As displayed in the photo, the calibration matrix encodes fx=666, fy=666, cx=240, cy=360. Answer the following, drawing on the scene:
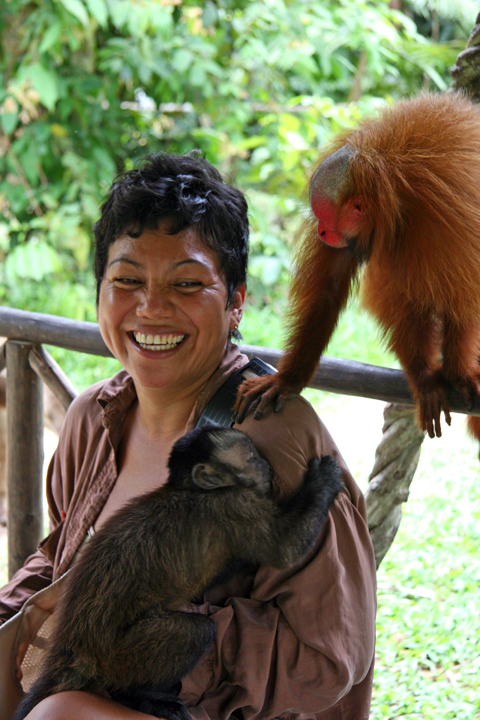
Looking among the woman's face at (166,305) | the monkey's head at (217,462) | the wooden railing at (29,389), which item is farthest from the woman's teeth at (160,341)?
the wooden railing at (29,389)

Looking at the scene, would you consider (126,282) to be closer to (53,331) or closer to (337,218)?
(337,218)

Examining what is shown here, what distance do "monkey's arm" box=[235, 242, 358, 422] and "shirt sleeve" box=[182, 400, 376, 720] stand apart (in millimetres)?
378

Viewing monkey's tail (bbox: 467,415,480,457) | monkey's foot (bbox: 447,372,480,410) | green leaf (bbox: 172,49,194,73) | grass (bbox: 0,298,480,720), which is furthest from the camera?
green leaf (bbox: 172,49,194,73)

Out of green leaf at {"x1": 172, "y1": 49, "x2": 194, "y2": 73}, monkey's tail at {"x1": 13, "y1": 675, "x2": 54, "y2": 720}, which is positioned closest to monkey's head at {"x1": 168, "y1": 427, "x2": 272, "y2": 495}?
monkey's tail at {"x1": 13, "y1": 675, "x2": 54, "y2": 720}

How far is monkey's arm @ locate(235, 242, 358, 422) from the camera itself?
65.9 inches

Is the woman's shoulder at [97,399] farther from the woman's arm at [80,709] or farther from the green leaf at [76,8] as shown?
the green leaf at [76,8]

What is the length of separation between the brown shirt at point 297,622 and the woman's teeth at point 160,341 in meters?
0.24

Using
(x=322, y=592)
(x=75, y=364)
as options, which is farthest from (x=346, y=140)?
(x=75, y=364)

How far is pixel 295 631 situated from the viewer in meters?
1.22

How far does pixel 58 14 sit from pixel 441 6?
3007 millimetres

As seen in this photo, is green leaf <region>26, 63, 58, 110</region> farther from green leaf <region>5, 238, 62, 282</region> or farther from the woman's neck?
the woman's neck

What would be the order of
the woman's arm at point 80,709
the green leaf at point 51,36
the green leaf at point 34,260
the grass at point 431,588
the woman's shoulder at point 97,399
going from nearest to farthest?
the woman's arm at point 80,709 → the woman's shoulder at point 97,399 → the grass at point 431,588 → the green leaf at point 51,36 → the green leaf at point 34,260

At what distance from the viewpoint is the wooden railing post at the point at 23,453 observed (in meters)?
2.34

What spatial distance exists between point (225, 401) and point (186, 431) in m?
0.13
